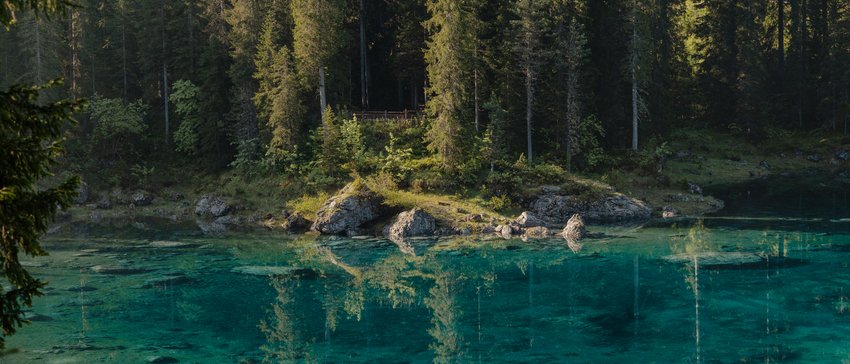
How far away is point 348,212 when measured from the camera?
1687 inches

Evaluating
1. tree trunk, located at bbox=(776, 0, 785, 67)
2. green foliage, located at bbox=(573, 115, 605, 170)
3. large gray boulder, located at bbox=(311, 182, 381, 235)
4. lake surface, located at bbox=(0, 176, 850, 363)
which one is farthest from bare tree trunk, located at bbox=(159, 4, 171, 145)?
tree trunk, located at bbox=(776, 0, 785, 67)

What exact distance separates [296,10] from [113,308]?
29.3 meters

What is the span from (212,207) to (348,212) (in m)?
11.3

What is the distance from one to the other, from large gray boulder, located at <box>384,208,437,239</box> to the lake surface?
1805 millimetres

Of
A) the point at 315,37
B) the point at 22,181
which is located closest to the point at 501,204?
the point at 315,37

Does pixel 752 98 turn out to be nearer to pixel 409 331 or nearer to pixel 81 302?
pixel 409 331

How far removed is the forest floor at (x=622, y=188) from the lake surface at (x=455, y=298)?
5030mm

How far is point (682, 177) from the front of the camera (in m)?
55.8

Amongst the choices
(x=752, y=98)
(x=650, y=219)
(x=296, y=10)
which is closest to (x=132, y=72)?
→ (x=296, y=10)

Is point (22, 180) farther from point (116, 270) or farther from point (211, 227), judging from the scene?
point (211, 227)

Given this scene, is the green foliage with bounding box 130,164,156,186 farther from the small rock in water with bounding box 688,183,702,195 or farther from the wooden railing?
the small rock in water with bounding box 688,183,702,195

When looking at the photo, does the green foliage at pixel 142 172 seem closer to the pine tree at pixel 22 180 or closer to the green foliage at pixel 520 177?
the green foliage at pixel 520 177

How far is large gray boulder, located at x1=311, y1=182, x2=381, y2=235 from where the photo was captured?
42594mm

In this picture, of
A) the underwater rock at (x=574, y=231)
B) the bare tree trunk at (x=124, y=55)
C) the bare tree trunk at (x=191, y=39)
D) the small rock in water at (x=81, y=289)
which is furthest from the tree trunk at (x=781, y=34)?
the small rock in water at (x=81, y=289)
